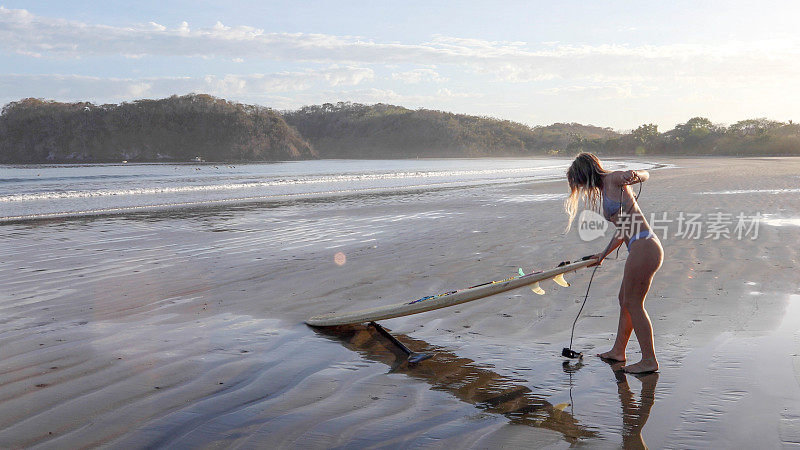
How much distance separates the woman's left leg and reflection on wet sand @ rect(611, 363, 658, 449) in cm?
10

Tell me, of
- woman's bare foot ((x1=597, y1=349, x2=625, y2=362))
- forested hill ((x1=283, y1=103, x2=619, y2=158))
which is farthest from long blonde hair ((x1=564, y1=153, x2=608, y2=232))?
forested hill ((x1=283, y1=103, x2=619, y2=158))

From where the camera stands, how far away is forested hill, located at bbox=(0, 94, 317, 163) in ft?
368

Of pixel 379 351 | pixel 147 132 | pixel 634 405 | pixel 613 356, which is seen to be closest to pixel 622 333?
pixel 613 356

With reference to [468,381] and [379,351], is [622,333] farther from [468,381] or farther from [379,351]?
[379,351]

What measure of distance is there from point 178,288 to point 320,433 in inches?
190

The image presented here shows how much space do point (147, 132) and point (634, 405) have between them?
134m

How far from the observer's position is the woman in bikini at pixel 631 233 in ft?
15.5

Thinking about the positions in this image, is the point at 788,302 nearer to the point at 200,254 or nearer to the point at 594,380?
the point at 594,380

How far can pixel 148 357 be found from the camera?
5.16 m

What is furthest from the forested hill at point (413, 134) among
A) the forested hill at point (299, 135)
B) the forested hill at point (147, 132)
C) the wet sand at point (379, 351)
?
the wet sand at point (379, 351)

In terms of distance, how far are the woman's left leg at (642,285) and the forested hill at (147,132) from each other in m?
118

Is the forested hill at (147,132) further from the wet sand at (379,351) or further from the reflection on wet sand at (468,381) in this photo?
the reflection on wet sand at (468,381)

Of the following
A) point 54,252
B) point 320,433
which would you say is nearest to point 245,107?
point 54,252

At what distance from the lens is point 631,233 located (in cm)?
477
